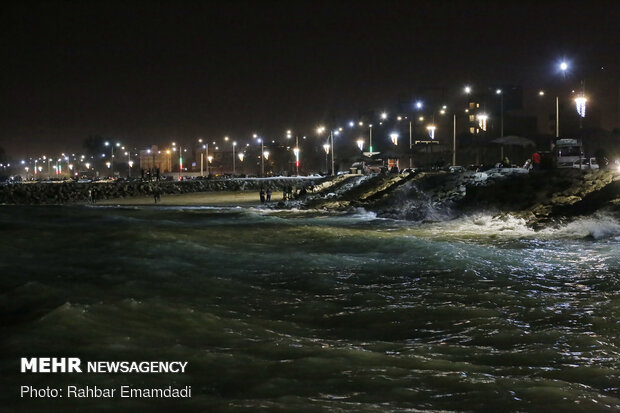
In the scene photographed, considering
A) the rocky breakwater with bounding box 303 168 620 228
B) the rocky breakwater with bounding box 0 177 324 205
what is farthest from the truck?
the rocky breakwater with bounding box 0 177 324 205

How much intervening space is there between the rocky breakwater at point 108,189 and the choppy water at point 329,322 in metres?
43.2

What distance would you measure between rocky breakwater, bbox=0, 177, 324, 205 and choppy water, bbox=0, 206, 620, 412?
43.2 meters

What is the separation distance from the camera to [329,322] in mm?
9711

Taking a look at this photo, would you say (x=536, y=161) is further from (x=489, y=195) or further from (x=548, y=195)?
(x=548, y=195)

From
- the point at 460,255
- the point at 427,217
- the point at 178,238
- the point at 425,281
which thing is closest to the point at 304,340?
the point at 425,281

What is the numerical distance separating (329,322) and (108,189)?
63395 millimetres

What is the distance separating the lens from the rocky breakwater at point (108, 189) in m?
64.2

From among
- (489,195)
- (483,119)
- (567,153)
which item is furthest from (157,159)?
(489,195)

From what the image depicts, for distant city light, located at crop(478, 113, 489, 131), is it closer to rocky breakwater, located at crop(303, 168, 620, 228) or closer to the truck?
rocky breakwater, located at crop(303, 168, 620, 228)

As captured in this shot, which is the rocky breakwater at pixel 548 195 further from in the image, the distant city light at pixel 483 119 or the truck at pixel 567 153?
the distant city light at pixel 483 119

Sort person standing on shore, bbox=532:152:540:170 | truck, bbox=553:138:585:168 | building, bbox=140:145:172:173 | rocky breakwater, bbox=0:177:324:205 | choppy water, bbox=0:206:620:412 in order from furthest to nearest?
1. building, bbox=140:145:172:173
2. rocky breakwater, bbox=0:177:324:205
3. truck, bbox=553:138:585:168
4. person standing on shore, bbox=532:152:540:170
5. choppy water, bbox=0:206:620:412

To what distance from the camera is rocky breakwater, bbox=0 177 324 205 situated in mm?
64250

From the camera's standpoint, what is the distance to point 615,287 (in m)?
12.3

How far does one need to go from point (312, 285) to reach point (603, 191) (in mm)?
18270
